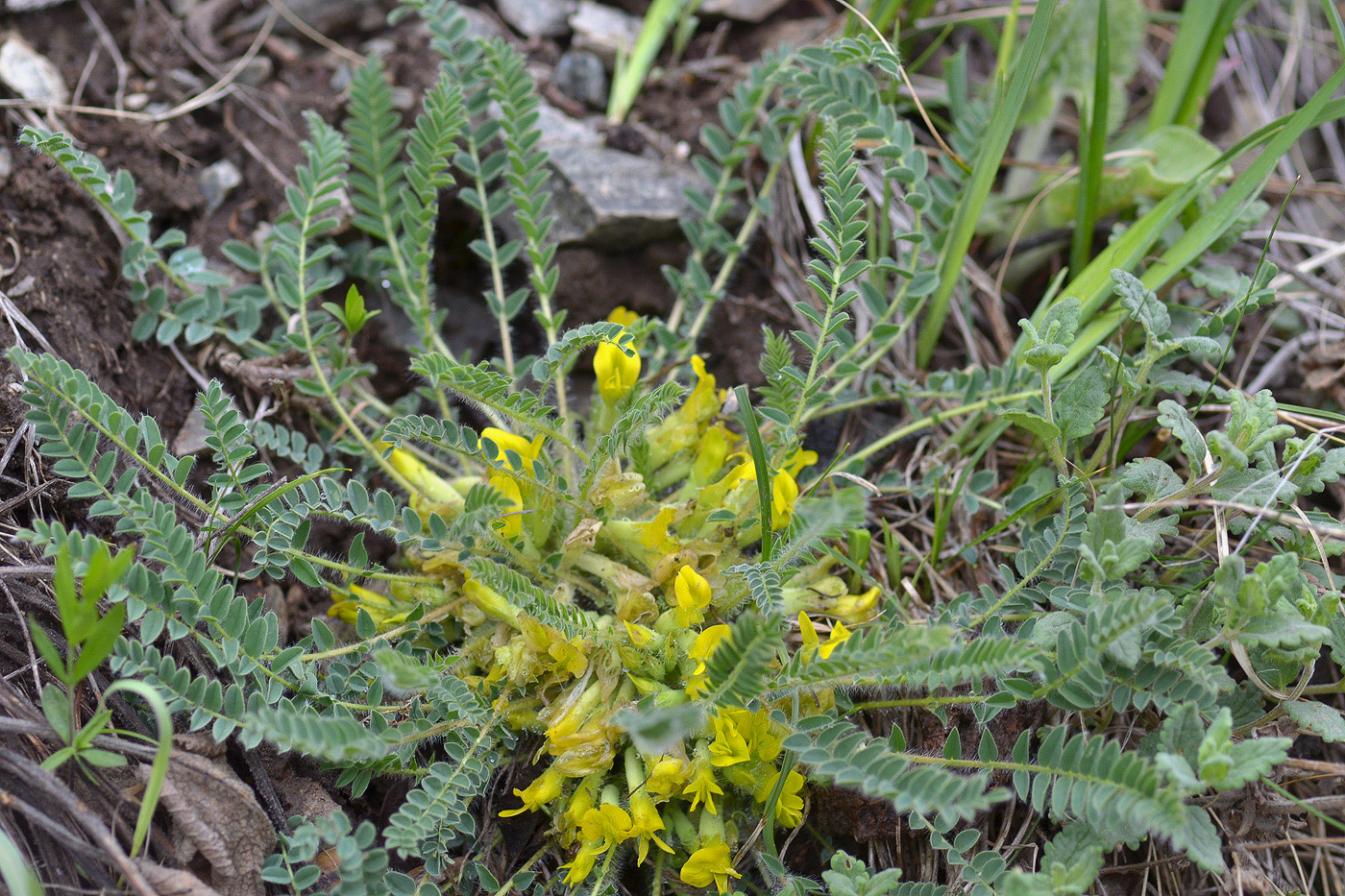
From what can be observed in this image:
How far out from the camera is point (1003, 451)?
2.86 metres

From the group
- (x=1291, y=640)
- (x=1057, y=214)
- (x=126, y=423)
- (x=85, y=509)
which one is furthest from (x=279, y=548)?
(x=1057, y=214)

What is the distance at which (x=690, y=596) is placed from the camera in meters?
2.09

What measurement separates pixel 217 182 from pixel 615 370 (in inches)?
68.5

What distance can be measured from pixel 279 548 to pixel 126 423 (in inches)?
16.8

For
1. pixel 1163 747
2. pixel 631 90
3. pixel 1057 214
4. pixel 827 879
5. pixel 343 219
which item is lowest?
pixel 827 879

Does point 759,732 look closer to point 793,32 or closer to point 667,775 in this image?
point 667,775

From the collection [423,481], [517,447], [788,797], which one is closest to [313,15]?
[423,481]

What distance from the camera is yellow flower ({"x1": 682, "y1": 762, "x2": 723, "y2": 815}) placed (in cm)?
197

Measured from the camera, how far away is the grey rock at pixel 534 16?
354cm

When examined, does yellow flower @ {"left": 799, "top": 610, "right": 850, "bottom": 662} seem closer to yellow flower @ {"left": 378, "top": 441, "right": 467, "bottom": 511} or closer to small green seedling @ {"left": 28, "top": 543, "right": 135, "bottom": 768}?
yellow flower @ {"left": 378, "top": 441, "right": 467, "bottom": 511}

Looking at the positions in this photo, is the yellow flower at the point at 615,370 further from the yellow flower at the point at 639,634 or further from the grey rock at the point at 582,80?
the grey rock at the point at 582,80

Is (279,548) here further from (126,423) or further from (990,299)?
(990,299)

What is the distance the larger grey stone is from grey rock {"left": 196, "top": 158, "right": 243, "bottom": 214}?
110cm

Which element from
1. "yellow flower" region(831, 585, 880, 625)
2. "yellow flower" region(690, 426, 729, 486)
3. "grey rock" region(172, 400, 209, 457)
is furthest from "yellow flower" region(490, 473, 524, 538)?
"grey rock" region(172, 400, 209, 457)
